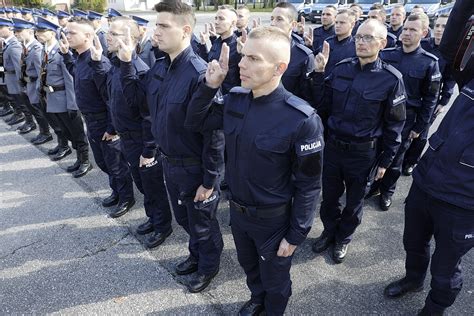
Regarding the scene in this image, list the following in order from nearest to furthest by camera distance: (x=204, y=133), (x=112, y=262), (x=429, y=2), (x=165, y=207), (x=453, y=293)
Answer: (x=453, y=293) < (x=204, y=133) < (x=112, y=262) < (x=165, y=207) < (x=429, y=2)

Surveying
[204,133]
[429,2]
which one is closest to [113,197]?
[204,133]

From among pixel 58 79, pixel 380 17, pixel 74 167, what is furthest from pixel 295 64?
pixel 74 167

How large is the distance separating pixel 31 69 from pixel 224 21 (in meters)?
3.31

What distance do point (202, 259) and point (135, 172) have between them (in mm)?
1296

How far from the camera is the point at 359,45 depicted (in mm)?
2787

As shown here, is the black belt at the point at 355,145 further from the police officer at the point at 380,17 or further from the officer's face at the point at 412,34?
the police officer at the point at 380,17

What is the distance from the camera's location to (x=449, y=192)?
6.75ft

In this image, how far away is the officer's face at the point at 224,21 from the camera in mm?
5324

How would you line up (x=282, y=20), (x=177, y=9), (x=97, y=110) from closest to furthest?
(x=177, y=9), (x=282, y=20), (x=97, y=110)

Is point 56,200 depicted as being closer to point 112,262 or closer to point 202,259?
point 112,262

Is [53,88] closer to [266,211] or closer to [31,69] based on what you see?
[31,69]

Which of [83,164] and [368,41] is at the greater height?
[368,41]

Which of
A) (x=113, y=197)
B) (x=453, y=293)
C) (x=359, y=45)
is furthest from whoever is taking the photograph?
(x=113, y=197)

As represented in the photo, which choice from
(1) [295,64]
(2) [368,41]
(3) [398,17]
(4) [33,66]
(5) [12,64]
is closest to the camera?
(2) [368,41]
